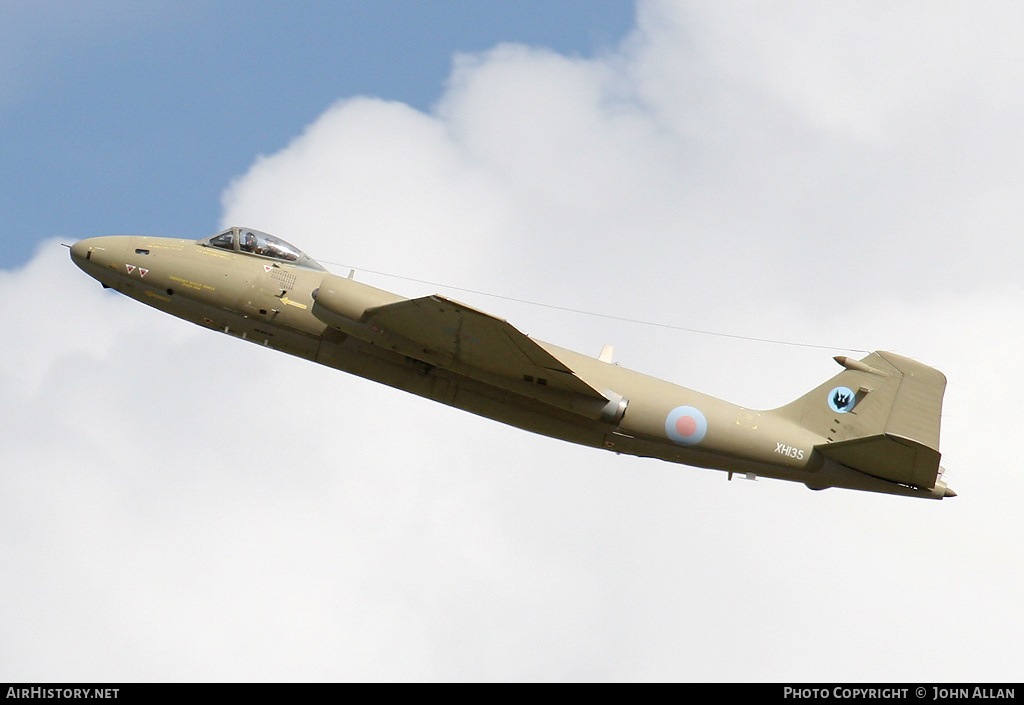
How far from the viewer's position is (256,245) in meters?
26.2

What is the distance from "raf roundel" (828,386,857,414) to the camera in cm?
2675

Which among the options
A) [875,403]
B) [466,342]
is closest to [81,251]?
[466,342]

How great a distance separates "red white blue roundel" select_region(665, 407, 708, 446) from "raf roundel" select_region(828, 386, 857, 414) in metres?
3.55

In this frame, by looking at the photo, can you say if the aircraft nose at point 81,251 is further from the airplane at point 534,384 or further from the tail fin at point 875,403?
the tail fin at point 875,403

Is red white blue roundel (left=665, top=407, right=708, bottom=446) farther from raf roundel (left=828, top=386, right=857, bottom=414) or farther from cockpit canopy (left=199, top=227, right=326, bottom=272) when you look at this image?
cockpit canopy (left=199, top=227, right=326, bottom=272)

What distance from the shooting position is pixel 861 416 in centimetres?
2669

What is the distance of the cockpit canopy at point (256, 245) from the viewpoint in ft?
85.9

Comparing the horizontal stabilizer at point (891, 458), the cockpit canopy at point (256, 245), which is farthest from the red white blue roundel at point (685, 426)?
the cockpit canopy at point (256, 245)

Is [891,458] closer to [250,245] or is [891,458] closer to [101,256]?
[250,245]

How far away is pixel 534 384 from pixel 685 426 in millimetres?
3558

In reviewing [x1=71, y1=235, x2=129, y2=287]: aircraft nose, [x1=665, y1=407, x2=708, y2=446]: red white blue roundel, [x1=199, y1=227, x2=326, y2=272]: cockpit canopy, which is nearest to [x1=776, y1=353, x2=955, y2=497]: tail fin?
[x1=665, y1=407, x2=708, y2=446]: red white blue roundel
